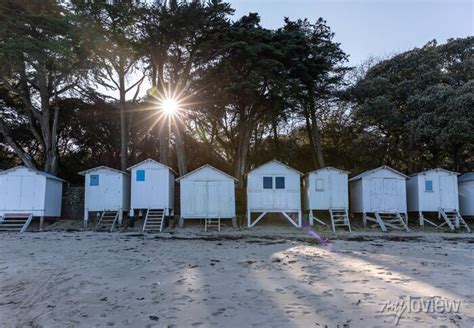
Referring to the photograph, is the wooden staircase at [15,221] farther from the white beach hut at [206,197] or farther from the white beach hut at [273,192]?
the white beach hut at [273,192]

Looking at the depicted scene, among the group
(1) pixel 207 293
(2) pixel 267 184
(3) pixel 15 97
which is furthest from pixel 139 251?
(3) pixel 15 97

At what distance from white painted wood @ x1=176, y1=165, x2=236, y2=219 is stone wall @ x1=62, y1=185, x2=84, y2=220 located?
637 centimetres

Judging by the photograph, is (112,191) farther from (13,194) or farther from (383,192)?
(383,192)

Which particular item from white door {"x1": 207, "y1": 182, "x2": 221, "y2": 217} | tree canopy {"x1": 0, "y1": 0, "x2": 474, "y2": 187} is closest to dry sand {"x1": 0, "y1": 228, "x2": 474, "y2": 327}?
white door {"x1": 207, "y1": 182, "x2": 221, "y2": 217}

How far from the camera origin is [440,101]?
23531 mm

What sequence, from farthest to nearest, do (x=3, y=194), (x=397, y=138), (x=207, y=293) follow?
(x=397, y=138)
(x=3, y=194)
(x=207, y=293)

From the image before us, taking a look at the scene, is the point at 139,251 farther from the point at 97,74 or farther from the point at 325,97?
the point at 325,97

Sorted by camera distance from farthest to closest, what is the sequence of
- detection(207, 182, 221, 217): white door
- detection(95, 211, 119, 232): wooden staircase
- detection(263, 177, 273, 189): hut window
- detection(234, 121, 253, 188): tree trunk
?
detection(234, 121, 253, 188): tree trunk
detection(263, 177, 273, 189): hut window
detection(207, 182, 221, 217): white door
detection(95, 211, 119, 232): wooden staircase

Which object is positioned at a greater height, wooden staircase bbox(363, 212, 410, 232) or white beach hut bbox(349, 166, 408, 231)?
white beach hut bbox(349, 166, 408, 231)

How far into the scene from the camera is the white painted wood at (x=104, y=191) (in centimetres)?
1994

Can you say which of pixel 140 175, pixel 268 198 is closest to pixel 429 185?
pixel 268 198

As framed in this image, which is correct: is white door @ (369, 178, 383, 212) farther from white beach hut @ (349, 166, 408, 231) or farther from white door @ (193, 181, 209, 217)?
white door @ (193, 181, 209, 217)

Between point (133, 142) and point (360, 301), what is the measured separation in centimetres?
2811

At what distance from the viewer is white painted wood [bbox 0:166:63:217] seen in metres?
19.2
